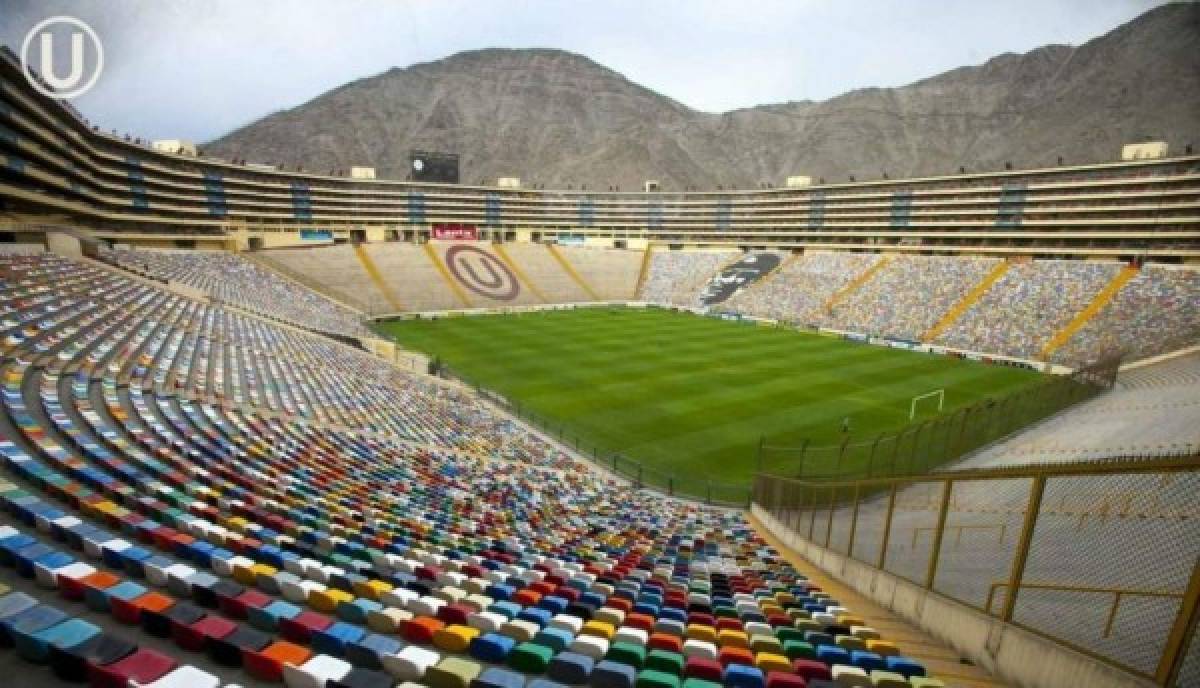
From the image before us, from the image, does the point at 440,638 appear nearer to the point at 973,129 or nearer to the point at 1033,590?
the point at 1033,590

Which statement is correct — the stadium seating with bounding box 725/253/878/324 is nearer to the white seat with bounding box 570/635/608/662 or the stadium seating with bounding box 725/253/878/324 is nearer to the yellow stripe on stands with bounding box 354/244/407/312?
the yellow stripe on stands with bounding box 354/244/407/312

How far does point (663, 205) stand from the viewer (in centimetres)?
10806

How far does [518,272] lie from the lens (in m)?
80.1

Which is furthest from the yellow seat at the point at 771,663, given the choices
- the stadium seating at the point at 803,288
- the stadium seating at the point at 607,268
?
the stadium seating at the point at 607,268

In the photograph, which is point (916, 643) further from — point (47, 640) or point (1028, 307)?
Answer: point (1028, 307)

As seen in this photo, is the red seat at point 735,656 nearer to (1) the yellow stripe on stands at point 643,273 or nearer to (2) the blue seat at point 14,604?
(2) the blue seat at point 14,604

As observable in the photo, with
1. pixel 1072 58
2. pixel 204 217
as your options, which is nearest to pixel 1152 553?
pixel 204 217

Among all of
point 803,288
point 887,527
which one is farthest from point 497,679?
point 803,288

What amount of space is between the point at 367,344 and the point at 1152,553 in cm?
4113

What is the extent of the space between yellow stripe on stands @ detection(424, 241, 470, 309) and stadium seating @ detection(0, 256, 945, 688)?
4827 centimetres

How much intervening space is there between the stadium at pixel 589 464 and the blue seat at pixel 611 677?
1.6 inches

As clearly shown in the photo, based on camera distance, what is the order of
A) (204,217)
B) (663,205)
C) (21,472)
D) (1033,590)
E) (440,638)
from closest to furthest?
(440,638) → (1033,590) → (21,472) → (204,217) → (663,205)

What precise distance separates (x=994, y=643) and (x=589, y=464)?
1900cm

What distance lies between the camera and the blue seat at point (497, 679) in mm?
4551
